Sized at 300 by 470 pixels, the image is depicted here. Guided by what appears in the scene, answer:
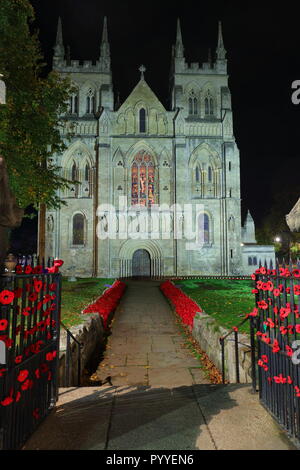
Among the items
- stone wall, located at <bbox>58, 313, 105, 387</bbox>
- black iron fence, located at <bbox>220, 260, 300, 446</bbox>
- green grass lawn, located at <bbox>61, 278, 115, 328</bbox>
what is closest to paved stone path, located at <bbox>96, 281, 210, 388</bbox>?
stone wall, located at <bbox>58, 313, 105, 387</bbox>

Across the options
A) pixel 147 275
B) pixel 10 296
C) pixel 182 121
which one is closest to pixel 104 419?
pixel 10 296

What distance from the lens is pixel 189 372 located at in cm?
612

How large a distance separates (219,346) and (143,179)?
26.5 meters

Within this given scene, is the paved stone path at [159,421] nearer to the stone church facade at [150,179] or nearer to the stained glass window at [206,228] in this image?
the stone church facade at [150,179]

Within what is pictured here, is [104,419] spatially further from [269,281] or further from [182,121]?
[182,121]

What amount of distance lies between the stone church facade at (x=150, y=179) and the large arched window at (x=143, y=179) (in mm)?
105

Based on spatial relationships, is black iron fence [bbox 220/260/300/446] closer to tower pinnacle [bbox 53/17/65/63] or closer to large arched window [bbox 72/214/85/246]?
large arched window [bbox 72/214/85/246]

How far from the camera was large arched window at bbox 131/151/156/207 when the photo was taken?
1216 inches

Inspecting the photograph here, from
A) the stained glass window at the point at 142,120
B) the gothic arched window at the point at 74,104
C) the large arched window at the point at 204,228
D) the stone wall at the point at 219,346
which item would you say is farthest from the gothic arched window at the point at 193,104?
the stone wall at the point at 219,346

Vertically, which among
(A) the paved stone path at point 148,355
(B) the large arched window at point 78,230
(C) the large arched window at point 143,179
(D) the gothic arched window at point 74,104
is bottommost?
(A) the paved stone path at point 148,355

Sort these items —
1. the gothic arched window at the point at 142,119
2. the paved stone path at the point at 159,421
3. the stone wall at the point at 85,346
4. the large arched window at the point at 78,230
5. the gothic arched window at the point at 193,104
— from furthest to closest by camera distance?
1. the gothic arched window at the point at 193,104
2. the gothic arched window at the point at 142,119
3. the large arched window at the point at 78,230
4. the stone wall at the point at 85,346
5. the paved stone path at the point at 159,421

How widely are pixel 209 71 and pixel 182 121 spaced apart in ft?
23.3

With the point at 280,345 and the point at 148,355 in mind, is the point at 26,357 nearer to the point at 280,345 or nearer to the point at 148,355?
the point at 280,345

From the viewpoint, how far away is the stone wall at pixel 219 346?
487cm
